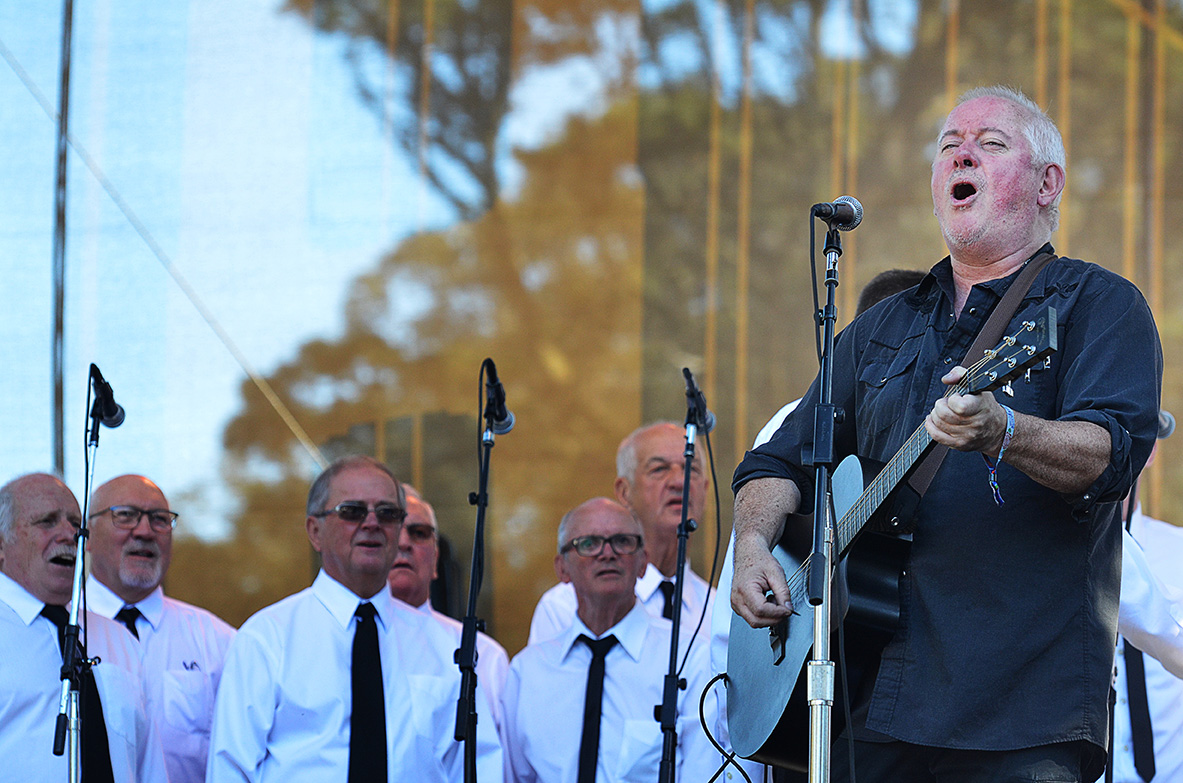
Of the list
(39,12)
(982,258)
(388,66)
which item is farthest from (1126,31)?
(39,12)

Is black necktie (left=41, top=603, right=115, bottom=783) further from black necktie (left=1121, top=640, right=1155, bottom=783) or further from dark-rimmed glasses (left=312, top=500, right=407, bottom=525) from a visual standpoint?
black necktie (left=1121, top=640, right=1155, bottom=783)

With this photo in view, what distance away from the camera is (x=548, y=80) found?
7215mm

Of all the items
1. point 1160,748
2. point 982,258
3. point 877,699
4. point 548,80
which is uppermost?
point 548,80

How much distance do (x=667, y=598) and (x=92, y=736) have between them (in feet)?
6.85

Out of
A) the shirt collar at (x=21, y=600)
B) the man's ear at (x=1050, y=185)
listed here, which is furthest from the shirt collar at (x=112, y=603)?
the man's ear at (x=1050, y=185)

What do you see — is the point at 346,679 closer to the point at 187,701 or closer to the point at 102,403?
the point at 187,701

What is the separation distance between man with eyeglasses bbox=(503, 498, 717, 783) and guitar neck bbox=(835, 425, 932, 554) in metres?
1.93

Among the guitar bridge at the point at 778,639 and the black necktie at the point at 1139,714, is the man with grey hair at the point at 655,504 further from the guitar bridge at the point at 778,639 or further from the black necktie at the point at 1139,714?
the guitar bridge at the point at 778,639

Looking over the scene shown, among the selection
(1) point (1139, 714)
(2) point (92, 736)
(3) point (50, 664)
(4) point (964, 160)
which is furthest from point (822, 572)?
(3) point (50, 664)

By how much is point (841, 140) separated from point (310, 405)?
310 centimetres

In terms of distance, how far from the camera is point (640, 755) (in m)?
4.47

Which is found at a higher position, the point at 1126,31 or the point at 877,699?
the point at 1126,31

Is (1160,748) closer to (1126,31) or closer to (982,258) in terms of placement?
(982,258)

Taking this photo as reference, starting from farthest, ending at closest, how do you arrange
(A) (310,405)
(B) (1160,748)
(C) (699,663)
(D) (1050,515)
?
(A) (310,405) < (C) (699,663) < (B) (1160,748) < (D) (1050,515)
